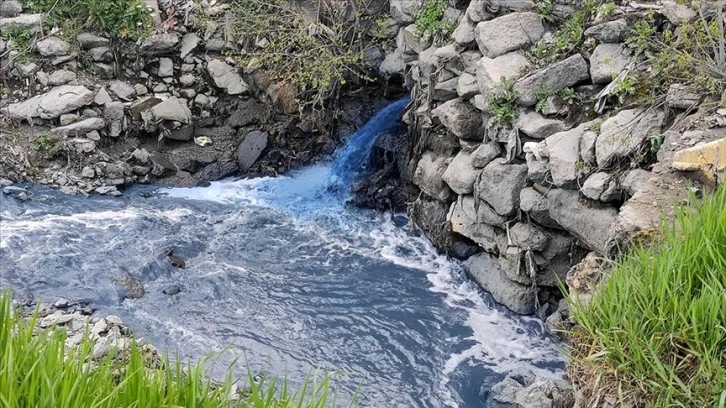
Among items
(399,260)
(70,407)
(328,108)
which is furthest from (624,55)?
(70,407)

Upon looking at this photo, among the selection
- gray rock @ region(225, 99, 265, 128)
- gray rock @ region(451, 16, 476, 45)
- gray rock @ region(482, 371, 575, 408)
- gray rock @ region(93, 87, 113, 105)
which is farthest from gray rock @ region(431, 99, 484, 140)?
gray rock @ region(93, 87, 113, 105)

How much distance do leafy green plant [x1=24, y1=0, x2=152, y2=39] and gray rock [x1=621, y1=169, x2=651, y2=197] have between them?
25.5ft

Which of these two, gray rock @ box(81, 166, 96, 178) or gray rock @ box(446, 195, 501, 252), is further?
gray rock @ box(81, 166, 96, 178)

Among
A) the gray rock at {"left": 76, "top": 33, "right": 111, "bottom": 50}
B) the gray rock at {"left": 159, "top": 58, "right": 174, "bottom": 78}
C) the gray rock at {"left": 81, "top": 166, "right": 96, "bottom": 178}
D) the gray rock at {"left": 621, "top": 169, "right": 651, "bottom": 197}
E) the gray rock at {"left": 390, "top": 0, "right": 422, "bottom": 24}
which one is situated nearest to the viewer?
the gray rock at {"left": 621, "top": 169, "right": 651, "bottom": 197}

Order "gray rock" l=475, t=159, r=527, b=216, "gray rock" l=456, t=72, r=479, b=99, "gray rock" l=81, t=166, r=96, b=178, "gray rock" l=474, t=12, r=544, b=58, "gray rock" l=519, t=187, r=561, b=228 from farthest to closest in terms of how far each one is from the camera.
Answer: "gray rock" l=81, t=166, r=96, b=178
"gray rock" l=456, t=72, r=479, b=99
"gray rock" l=474, t=12, r=544, b=58
"gray rock" l=475, t=159, r=527, b=216
"gray rock" l=519, t=187, r=561, b=228

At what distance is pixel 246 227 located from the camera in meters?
8.91

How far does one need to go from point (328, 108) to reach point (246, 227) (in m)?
2.64

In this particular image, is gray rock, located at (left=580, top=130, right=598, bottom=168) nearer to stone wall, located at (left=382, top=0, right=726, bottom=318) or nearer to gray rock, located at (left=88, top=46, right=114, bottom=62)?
stone wall, located at (left=382, top=0, right=726, bottom=318)

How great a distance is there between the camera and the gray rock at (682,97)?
5.67 meters

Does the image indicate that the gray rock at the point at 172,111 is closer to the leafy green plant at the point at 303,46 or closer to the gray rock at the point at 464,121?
the leafy green plant at the point at 303,46

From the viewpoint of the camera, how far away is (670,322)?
346 centimetres

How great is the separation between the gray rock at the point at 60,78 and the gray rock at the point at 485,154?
20.7ft

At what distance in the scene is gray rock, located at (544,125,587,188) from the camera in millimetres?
6254

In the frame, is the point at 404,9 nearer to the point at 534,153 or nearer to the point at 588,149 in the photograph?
the point at 534,153
